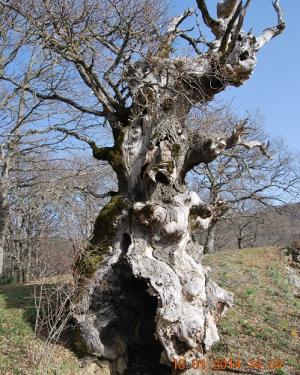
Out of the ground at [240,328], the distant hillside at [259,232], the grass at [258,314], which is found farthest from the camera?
the distant hillside at [259,232]

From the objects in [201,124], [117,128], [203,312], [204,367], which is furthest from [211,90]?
[204,367]

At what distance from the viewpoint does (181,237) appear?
24.0 feet

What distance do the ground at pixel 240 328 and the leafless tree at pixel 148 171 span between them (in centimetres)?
99

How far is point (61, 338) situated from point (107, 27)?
20.5 ft

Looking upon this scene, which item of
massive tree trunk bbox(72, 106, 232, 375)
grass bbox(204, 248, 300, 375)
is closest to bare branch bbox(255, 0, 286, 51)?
massive tree trunk bbox(72, 106, 232, 375)

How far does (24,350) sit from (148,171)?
148 inches

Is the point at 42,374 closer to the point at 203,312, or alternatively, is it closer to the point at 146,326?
the point at 146,326

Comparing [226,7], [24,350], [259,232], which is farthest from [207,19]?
[259,232]

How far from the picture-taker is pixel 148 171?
717 centimetres

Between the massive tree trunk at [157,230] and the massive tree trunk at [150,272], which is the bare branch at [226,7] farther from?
the massive tree trunk at [150,272]

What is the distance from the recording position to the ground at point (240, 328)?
612cm
